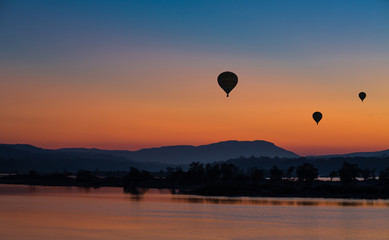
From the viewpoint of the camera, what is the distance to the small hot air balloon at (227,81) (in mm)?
81688

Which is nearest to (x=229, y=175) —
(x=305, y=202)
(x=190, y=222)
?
(x=305, y=202)

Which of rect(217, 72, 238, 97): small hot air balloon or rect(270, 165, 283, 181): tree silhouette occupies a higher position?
rect(217, 72, 238, 97): small hot air balloon

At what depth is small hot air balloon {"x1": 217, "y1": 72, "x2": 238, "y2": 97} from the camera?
81.7 m

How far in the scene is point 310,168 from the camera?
556ft

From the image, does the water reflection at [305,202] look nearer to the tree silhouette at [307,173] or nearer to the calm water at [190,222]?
the calm water at [190,222]

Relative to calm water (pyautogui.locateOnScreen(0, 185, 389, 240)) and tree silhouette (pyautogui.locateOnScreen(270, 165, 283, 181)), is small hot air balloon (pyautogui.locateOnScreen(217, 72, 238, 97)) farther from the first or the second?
tree silhouette (pyautogui.locateOnScreen(270, 165, 283, 181))

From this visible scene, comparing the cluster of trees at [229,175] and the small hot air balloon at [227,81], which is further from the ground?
the small hot air balloon at [227,81]

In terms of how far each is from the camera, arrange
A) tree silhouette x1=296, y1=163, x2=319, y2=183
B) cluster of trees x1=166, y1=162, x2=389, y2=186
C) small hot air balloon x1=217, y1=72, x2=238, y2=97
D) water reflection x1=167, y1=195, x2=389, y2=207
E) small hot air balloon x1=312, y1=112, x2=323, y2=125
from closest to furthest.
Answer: small hot air balloon x1=217, y1=72, x2=238, y2=97 → small hot air balloon x1=312, y1=112, x2=323, y2=125 → water reflection x1=167, y1=195, x2=389, y2=207 → tree silhouette x1=296, y1=163, x2=319, y2=183 → cluster of trees x1=166, y1=162, x2=389, y2=186

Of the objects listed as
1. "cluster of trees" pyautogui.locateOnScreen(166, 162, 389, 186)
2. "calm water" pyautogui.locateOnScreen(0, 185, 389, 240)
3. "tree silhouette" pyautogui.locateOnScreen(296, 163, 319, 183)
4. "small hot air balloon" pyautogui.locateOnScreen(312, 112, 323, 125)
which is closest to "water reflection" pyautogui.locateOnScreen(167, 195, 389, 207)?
"calm water" pyautogui.locateOnScreen(0, 185, 389, 240)

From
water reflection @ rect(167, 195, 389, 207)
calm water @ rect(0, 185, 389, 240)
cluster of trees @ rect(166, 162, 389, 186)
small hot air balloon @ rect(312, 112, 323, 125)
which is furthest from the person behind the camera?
cluster of trees @ rect(166, 162, 389, 186)

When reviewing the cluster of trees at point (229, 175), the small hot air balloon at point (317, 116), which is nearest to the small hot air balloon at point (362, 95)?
the small hot air balloon at point (317, 116)

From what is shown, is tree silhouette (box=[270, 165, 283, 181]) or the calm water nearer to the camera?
the calm water

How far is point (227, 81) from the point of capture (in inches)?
3228

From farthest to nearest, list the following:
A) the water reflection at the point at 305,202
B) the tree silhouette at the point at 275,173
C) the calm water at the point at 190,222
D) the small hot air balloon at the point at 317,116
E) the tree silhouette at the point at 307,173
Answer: the tree silhouette at the point at 275,173, the tree silhouette at the point at 307,173, the water reflection at the point at 305,202, the small hot air balloon at the point at 317,116, the calm water at the point at 190,222
